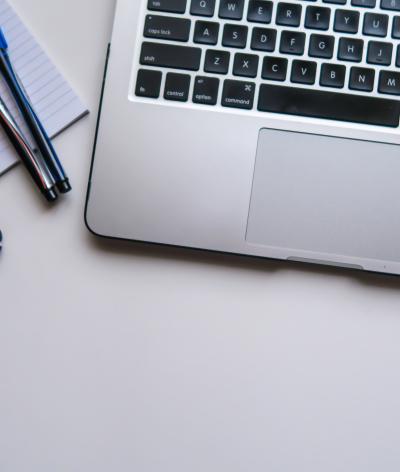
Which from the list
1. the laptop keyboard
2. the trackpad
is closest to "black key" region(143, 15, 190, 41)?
the laptop keyboard

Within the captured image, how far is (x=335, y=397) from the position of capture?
17.9 inches

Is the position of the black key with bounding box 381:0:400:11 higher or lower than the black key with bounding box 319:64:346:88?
higher

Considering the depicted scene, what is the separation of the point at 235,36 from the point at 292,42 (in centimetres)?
5

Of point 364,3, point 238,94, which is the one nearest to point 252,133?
point 238,94

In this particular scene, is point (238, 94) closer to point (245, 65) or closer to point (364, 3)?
point (245, 65)

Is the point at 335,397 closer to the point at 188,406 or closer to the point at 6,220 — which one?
the point at 188,406

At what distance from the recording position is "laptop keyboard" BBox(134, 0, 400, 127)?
42 cm

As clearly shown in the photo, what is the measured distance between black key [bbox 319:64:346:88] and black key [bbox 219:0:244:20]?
0.26ft

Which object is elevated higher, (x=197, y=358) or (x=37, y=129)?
(x=37, y=129)

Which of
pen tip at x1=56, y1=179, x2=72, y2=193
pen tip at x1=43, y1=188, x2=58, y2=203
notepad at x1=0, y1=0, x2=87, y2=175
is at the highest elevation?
notepad at x1=0, y1=0, x2=87, y2=175

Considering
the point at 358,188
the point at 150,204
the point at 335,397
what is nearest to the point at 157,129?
the point at 150,204

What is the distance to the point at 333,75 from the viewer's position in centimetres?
42

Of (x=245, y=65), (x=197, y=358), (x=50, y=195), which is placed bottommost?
(x=197, y=358)

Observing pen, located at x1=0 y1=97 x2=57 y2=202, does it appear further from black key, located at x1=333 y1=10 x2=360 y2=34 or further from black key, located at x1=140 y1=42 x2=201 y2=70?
black key, located at x1=333 y1=10 x2=360 y2=34
